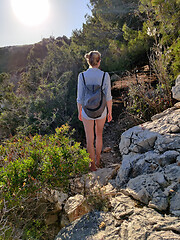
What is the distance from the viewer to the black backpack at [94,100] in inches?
107

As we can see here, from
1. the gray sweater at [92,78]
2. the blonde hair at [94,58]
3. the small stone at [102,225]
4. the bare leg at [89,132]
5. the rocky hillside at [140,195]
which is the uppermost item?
the blonde hair at [94,58]

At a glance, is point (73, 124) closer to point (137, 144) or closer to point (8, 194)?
point (137, 144)

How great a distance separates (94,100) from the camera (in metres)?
2.71

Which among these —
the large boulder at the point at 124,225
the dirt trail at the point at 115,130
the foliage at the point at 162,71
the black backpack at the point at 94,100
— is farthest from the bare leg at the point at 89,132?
the foliage at the point at 162,71

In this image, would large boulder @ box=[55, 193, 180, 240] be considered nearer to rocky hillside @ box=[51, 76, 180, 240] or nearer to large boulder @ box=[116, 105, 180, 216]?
rocky hillside @ box=[51, 76, 180, 240]

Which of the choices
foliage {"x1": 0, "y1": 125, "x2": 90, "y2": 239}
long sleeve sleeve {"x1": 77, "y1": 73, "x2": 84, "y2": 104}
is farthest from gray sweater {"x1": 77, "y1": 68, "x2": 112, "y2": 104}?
foliage {"x1": 0, "y1": 125, "x2": 90, "y2": 239}

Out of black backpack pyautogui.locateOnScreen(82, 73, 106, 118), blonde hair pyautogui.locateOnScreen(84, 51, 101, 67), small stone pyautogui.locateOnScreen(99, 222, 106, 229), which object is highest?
blonde hair pyautogui.locateOnScreen(84, 51, 101, 67)

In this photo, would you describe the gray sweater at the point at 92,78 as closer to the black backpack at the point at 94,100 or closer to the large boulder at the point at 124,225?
the black backpack at the point at 94,100

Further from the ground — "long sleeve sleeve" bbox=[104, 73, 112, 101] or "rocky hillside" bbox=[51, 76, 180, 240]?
"long sleeve sleeve" bbox=[104, 73, 112, 101]

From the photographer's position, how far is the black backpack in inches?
107

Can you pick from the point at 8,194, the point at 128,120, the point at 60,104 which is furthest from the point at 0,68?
the point at 8,194

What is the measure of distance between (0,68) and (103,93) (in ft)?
82.4

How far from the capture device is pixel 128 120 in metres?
4.43

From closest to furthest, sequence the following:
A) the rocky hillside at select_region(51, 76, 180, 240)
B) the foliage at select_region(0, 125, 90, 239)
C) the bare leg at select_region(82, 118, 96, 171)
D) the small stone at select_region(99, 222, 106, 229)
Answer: the rocky hillside at select_region(51, 76, 180, 240) < the small stone at select_region(99, 222, 106, 229) < the foliage at select_region(0, 125, 90, 239) < the bare leg at select_region(82, 118, 96, 171)
